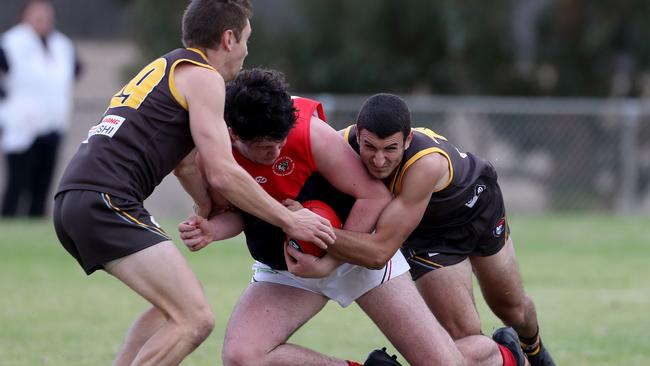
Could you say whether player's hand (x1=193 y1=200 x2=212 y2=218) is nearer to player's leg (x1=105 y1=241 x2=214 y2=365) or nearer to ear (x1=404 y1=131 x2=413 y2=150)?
player's leg (x1=105 y1=241 x2=214 y2=365)

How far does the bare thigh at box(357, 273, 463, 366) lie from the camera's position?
548 centimetres

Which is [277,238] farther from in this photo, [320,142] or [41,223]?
[41,223]

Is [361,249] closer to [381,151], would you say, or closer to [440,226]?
[381,151]

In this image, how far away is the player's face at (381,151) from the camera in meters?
5.38

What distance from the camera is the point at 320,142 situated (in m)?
5.47

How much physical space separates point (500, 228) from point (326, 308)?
3246mm

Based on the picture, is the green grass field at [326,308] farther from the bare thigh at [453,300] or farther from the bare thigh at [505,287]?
the bare thigh at [453,300]

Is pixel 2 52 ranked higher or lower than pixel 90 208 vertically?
lower

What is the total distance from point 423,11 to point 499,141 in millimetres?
2176

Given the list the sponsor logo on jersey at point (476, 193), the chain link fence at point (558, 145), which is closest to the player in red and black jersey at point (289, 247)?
the sponsor logo on jersey at point (476, 193)

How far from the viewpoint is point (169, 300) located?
16.5 feet

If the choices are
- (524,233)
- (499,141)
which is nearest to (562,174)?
(499,141)

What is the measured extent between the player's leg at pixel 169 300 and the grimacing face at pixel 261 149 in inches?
26.0

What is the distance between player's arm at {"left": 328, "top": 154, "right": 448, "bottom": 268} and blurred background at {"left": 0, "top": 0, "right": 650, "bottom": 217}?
9859 millimetres
